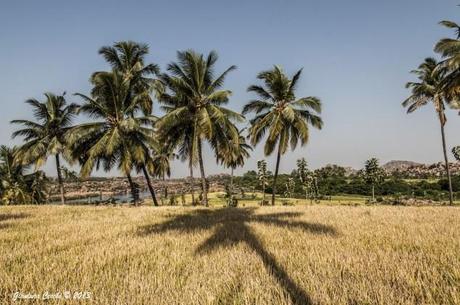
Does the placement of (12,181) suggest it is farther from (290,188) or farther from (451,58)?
(290,188)

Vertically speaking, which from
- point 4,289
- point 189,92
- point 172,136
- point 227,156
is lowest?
point 4,289

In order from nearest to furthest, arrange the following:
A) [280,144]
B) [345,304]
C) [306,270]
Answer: [345,304] → [306,270] → [280,144]

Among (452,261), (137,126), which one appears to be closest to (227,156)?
(137,126)

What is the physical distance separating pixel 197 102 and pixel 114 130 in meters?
6.45

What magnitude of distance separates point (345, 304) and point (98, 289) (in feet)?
10.4

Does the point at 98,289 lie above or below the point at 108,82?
below

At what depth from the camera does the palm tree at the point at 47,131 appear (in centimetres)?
3055

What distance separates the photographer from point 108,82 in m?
23.2

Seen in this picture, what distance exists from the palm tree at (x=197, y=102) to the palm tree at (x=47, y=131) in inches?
576

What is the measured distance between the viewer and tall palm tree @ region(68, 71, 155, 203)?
22739 mm

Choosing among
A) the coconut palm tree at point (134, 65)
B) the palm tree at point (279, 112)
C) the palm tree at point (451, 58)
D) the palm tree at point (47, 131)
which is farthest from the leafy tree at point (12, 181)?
the palm tree at point (451, 58)

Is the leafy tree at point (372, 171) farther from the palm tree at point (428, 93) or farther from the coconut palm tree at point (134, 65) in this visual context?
the coconut palm tree at point (134, 65)

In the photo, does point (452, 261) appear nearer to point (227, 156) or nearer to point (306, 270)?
point (306, 270)

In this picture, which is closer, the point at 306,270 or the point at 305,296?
the point at 305,296
